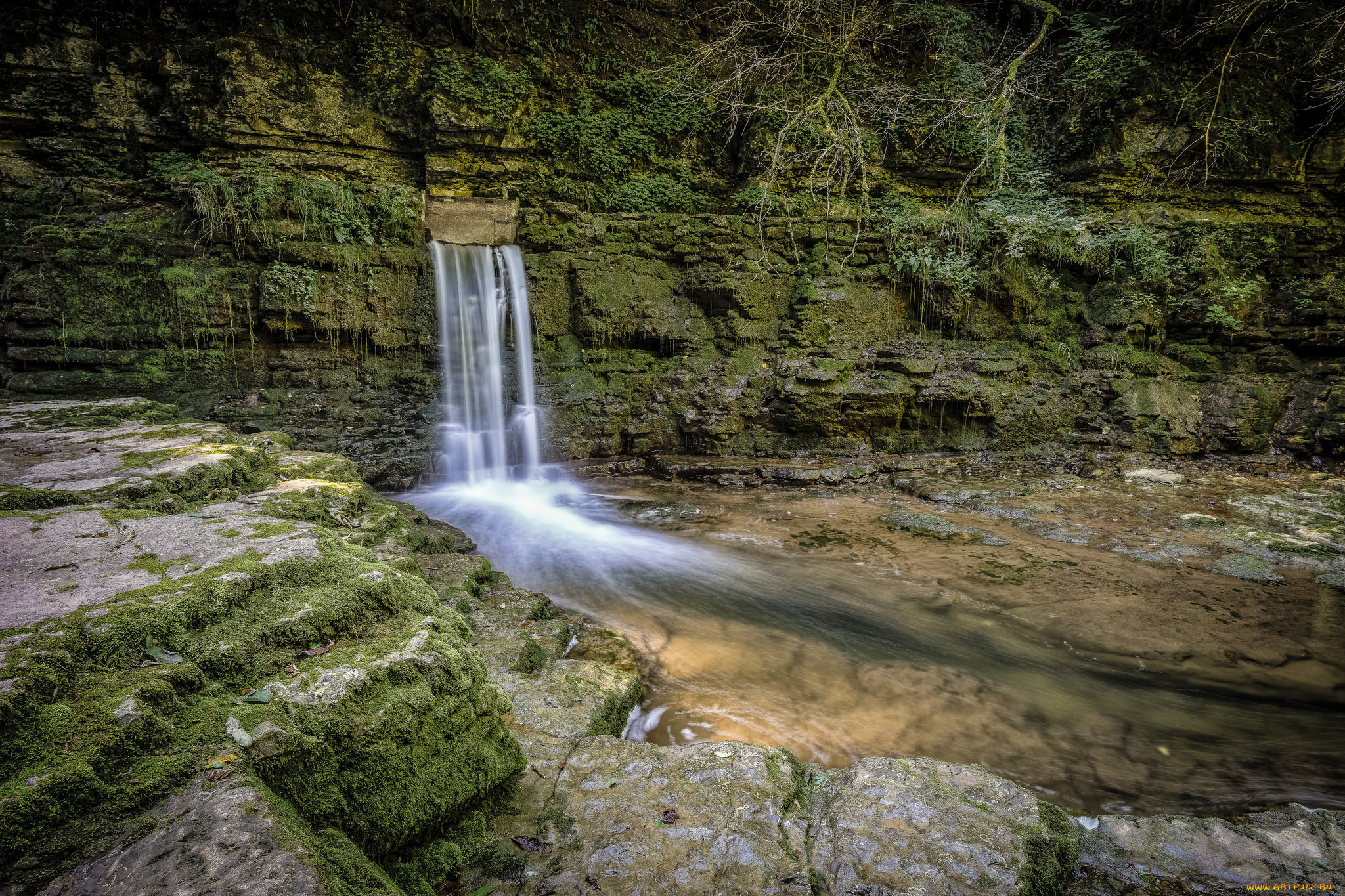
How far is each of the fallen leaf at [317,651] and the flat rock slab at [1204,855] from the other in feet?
8.30

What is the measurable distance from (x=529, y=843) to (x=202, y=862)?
91 cm

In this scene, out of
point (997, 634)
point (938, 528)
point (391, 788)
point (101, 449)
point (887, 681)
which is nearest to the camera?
point (391, 788)

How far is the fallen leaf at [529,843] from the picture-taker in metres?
1.76

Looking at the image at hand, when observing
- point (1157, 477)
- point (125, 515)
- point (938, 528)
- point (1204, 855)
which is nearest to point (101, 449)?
point (125, 515)

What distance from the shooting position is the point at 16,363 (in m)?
7.00

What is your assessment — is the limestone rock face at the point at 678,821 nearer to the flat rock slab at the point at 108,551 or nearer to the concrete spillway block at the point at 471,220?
the flat rock slab at the point at 108,551

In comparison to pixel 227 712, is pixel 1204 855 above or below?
below

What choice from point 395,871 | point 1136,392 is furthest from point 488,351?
point 1136,392

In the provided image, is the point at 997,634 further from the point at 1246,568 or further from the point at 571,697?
the point at 571,697

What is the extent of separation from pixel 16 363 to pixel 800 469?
10415mm

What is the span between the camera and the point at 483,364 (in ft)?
29.6

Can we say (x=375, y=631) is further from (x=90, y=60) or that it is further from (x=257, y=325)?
(x=90, y=60)

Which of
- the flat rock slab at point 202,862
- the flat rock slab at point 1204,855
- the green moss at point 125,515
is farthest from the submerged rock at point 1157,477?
the green moss at point 125,515

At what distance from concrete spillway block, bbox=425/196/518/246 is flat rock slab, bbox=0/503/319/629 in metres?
7.80
